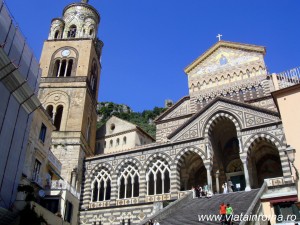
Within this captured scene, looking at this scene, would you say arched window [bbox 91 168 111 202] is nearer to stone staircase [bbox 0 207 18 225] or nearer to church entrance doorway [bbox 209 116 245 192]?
church entrance doorway [bbox 209 116 245 192]

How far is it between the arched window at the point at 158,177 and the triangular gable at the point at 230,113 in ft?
6.93

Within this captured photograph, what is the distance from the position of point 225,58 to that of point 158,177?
1347 centimetres

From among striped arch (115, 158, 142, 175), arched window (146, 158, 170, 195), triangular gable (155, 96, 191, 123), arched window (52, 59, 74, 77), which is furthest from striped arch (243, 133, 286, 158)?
arched window (52, 59, 74, 77)

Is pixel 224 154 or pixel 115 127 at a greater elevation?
pixel 115 127

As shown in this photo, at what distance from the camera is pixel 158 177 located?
25.4m

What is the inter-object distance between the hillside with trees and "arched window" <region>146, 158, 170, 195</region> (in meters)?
39.3

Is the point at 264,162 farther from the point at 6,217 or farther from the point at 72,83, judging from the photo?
the point at 72,83

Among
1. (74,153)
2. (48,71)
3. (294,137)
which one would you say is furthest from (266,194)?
(48,71)

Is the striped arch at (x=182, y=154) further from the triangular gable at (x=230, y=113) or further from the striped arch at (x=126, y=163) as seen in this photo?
the striped arch at (x=126, y=163)

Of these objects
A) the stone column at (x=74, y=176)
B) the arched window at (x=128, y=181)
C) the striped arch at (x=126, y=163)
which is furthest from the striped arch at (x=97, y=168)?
the arched window at (x=128, y=181)

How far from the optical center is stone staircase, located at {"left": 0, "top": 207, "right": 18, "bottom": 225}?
14.4 metres

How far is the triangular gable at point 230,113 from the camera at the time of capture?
22.3m

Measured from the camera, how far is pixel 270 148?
936 inches

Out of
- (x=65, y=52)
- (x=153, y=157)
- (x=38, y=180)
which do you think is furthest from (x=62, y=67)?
(x=38, y=180)
